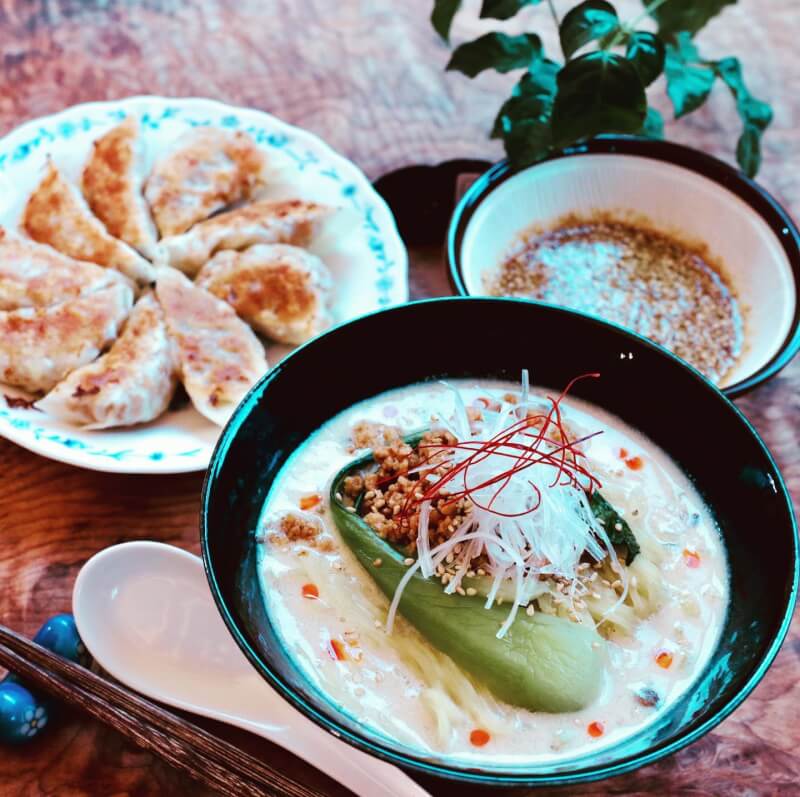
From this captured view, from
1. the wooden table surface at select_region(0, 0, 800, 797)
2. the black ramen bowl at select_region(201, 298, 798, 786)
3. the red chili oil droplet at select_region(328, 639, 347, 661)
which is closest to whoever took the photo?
the black ramen bowl at select_region(201, 298, 798, 786)

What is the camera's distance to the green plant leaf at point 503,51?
77.5 inches

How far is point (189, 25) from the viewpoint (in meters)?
2.54

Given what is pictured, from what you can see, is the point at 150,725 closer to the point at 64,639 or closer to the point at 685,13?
the point at 64,639

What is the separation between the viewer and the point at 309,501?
1.37 m

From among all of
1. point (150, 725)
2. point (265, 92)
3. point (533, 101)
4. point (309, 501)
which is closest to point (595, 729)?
point (309, 501)

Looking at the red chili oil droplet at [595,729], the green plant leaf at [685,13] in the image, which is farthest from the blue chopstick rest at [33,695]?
the green plant leaf at [685,13]

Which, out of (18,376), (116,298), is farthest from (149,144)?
(18,376)

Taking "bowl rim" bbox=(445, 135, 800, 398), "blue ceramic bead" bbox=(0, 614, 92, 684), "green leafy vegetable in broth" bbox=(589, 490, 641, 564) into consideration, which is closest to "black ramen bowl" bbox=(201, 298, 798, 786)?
"green leafy vegetable in broth" bbox=(589, 490, 641, 564)

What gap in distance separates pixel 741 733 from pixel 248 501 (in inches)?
33.6

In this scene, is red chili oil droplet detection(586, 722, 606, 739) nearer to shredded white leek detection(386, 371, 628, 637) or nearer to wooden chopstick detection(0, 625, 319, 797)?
shredded white leek detection(386, 371, 628, 637)

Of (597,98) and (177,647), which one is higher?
(597,98)

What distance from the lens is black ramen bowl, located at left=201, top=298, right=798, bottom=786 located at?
109 cm

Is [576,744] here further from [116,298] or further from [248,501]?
[116,298]

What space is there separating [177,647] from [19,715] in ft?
0.80
